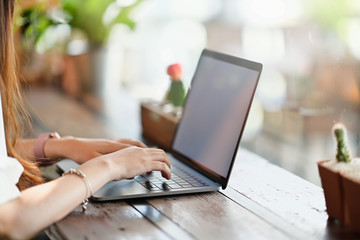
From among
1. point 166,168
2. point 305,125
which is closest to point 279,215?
point 166,168

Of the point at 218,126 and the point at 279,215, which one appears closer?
the point at 279,215

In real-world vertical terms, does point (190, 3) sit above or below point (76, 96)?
above

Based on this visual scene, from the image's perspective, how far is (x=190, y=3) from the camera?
452cm

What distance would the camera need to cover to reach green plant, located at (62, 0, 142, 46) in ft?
7.34

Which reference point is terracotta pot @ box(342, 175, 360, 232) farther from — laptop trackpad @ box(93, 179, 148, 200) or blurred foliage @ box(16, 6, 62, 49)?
blurred foliage @ box(16, 6, 62, 49)

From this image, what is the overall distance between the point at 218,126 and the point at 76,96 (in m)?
1.20

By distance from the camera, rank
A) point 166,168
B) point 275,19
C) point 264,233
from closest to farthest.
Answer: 1. point 264,233
2. point 166,168
3. point 275,19

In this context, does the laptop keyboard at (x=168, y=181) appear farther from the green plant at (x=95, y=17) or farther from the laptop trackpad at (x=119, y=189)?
the green plant at (x=95, y=17)

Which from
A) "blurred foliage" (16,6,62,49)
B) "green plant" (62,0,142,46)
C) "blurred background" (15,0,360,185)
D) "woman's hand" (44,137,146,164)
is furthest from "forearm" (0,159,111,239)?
"blurred foliage" (16,6,62,49)

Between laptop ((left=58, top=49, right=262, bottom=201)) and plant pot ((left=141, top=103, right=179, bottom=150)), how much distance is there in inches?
5.6

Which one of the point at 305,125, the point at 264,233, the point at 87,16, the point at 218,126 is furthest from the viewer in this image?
the point at 305,125

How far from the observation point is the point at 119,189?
3.59ft

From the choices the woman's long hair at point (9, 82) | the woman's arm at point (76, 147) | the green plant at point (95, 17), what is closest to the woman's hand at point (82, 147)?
the woman's arm at point (76, 147)

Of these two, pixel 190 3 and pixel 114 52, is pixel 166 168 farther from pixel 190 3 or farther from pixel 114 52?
pixel 190 3
